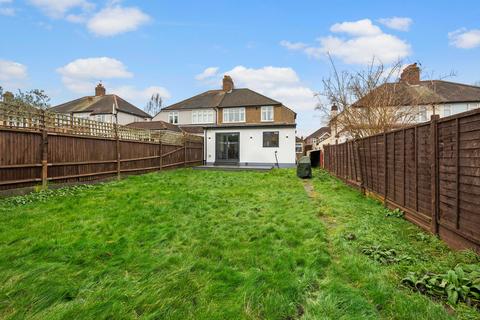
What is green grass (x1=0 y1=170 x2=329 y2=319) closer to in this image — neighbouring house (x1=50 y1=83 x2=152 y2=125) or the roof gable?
the roof gable

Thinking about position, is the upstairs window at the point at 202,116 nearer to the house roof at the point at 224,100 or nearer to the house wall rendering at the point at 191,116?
the house wall rendering at the point at 191,116

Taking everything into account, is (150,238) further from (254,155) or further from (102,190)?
(254,155)

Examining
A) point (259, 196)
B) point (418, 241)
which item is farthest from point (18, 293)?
point (259, 196)

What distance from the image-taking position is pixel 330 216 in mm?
5883

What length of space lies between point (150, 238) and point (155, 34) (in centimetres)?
1242

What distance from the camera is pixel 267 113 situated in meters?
28.1

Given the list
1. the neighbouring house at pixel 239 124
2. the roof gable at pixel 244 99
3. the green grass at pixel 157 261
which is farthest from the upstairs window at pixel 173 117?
the green grass at pixel 157 261

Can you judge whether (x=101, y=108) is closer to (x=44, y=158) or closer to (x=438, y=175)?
(x=44, y=158)

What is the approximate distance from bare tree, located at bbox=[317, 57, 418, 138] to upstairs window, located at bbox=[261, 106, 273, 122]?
1437 centimetres

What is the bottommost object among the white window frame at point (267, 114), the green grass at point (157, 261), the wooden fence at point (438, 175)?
the green grass at point (157, 261)

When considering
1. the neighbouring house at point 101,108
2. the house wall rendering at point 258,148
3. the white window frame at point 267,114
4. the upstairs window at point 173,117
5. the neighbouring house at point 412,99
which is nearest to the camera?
the neighbouring house at point 412,99

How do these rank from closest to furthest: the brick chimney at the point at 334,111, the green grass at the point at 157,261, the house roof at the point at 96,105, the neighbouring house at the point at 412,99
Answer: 1. the green grass at the point at 157,261
2. the neighbouring house at the point at 412,99
3. the brick chimney at the point at 334,111
4. the house roof at the point at 96,105

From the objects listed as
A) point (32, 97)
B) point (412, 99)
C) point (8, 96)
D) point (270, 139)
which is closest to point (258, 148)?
point (270, 139)

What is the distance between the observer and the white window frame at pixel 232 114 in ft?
94.4
